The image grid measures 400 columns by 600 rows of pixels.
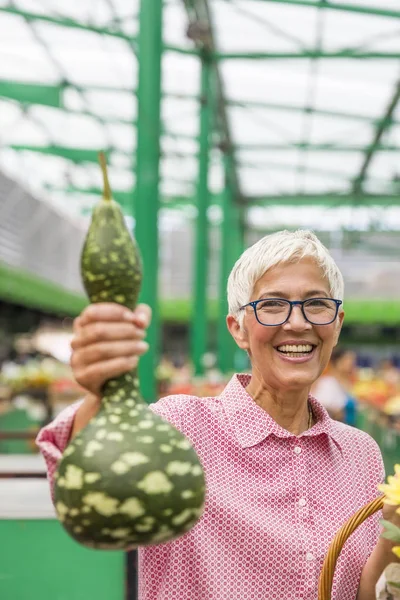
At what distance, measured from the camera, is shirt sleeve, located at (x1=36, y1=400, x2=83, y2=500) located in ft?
3.75

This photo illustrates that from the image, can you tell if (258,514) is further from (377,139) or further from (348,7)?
(377,139)

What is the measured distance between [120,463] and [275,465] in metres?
0.75

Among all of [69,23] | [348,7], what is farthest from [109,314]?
[69,23]

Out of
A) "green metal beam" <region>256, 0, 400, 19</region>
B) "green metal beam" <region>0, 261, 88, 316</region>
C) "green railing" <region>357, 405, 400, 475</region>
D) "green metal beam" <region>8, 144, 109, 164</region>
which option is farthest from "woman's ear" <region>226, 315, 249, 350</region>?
"green metal beam" <region>8, 144, 109, 164</region>

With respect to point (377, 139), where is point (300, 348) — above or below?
below

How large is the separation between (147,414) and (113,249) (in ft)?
0.67

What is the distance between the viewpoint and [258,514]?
148cm

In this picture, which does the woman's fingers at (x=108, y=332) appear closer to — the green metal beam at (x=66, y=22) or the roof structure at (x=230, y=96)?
the roof structure at (x=230, y=96)

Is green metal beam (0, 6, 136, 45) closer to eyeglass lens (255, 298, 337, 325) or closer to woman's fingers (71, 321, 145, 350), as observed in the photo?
eyeglass lens (255, 298, 337, 325)

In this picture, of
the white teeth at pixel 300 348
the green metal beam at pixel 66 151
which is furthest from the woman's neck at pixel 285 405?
the green metal beam at pixel 66 151

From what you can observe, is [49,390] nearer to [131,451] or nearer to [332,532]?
[332,532]

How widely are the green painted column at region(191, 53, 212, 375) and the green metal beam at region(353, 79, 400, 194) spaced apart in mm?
2892

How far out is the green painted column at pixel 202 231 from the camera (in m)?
9.91

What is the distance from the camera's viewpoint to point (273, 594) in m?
1.46
